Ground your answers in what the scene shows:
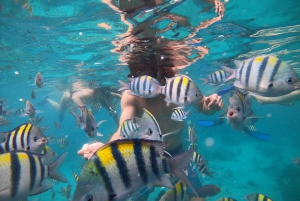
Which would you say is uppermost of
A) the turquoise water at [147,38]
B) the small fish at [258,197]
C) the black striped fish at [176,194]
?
the turquoise water at [147,38]

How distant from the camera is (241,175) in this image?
24.7 metres

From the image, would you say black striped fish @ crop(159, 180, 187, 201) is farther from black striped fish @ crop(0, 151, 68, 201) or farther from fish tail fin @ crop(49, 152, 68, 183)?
black striped fish @ crop(0, 151, 68, 201)

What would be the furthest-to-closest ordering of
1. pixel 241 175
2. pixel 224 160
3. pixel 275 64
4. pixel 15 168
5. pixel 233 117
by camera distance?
1. pixel 224 160
2. pixel 241 175
3. pixel 233 117
4. pixel 275 64
5. pixel 15 168

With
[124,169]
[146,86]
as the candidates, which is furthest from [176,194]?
[124,169]

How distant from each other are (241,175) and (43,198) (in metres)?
23.4

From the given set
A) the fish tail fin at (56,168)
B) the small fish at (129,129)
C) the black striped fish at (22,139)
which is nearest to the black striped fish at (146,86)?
the small fish at (129,129)

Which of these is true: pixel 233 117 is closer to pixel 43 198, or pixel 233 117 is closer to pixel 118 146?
pixel 118 146

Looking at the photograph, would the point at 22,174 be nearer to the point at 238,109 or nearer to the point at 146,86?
the point at 146,86

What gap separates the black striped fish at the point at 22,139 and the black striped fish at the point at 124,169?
2.22 m

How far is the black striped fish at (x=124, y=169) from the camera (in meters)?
1.66

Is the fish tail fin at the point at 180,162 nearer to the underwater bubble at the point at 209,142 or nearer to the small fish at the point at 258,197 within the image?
the small fish at the point at 258,197

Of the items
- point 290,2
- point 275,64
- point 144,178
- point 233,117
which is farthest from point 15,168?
point 290,2

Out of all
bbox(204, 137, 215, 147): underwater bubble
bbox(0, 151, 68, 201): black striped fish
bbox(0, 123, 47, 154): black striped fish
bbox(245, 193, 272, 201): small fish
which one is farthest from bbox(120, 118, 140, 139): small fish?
bbox(204, 137, 215, 147): underwater bubble

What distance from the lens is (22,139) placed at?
130 inches
